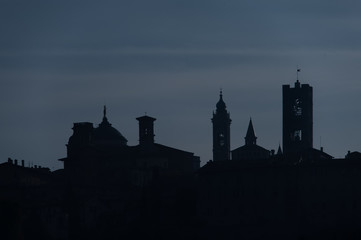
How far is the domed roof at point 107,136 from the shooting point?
4523 inches

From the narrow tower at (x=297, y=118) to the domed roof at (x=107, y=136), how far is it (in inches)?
683

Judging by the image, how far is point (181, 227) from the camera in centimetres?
8575

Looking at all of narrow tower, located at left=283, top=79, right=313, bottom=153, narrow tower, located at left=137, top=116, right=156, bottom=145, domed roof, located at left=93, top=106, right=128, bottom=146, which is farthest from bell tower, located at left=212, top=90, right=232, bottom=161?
narrow tower, located at left=283, top=79, right=313, bottom=153

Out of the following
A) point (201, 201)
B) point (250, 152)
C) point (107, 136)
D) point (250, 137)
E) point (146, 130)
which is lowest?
point (201, 201)

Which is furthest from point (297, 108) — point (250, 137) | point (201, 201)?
point (250, 137)

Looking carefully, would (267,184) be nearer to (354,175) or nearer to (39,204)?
(354,175)

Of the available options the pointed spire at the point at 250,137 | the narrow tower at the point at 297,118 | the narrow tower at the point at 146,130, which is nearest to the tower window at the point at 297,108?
the narrow tower at the point at 297,118

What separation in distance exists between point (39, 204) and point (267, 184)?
49.7 feet

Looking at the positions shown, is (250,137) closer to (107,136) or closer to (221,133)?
(221,133)

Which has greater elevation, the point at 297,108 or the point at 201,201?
the point at 297,108

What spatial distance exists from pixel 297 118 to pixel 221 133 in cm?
2579

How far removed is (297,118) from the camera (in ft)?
342

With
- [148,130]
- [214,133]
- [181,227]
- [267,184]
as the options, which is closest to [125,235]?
[181,227]

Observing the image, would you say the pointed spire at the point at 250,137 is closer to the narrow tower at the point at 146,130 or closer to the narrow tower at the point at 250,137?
the narrow tower at the point at 250,137
